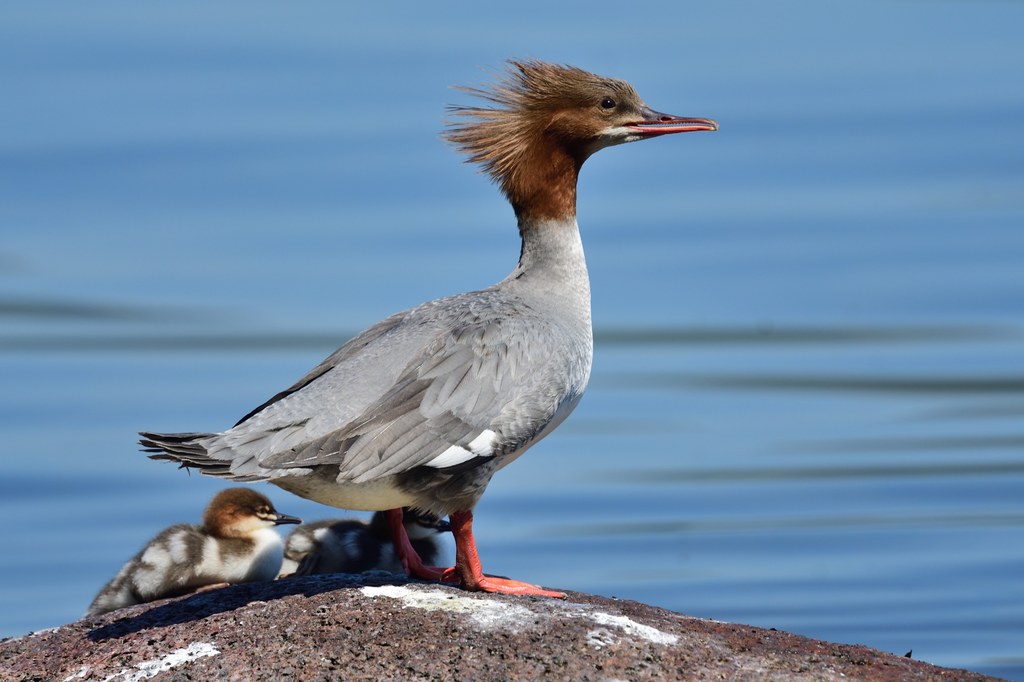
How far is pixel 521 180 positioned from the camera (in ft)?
Result: 25.4

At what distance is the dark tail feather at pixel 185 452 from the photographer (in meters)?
6.22

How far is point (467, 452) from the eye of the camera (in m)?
6.63

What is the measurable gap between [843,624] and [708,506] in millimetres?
2219

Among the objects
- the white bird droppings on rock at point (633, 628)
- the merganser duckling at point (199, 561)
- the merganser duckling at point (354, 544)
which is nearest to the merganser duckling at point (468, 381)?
the merganser duckling at point (354, 544)

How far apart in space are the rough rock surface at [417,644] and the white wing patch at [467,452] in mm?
440

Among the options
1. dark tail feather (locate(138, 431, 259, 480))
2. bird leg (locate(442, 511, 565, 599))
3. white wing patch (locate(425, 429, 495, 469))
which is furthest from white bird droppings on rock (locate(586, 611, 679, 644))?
dark tail feather (locate(138, 431, 259, 480))

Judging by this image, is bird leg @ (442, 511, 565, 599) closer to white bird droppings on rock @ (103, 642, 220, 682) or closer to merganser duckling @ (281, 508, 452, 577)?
merganser duckling @ (281, 508, 452, 577)

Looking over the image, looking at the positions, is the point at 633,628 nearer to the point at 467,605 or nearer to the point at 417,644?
the point at 467,605

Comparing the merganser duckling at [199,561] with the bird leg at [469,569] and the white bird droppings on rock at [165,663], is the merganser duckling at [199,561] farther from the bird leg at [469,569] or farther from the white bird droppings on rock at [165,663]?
the white bird droppings on rock at [165,663]

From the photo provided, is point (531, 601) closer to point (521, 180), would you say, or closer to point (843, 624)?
point (521, 180)

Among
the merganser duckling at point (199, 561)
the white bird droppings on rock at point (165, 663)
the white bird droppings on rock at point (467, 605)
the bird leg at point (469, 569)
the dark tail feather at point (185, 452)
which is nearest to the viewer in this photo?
the white bird droppings on rock at point (165, 663)

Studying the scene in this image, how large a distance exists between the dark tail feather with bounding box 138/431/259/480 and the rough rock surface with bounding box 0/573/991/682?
489 mm

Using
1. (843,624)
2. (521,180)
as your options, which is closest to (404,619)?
(521,180)

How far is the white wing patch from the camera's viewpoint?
6.59 m
